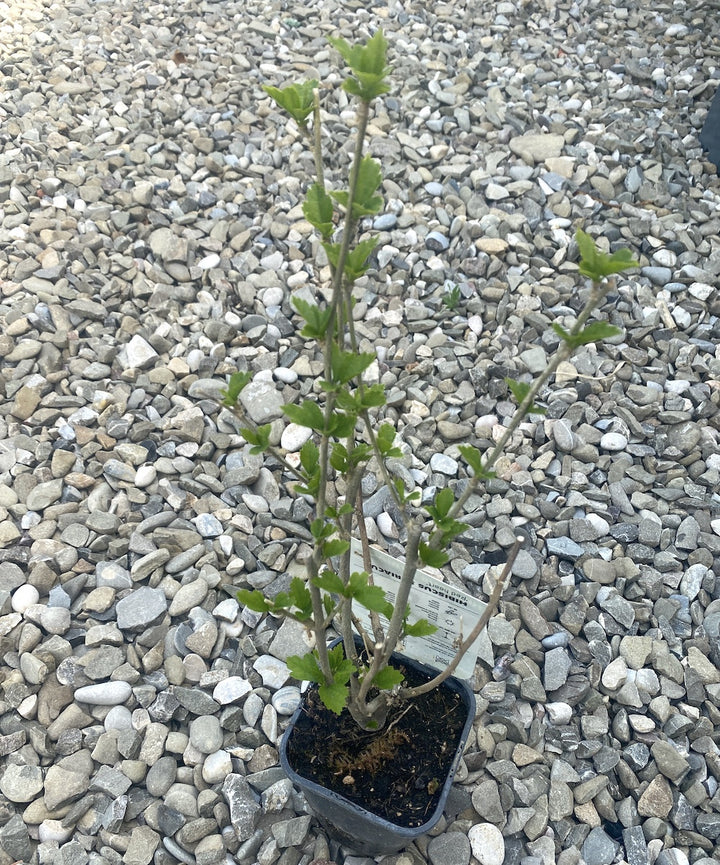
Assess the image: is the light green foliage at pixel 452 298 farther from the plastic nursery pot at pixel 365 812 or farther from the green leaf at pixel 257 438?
the green leaf at pixel 257 438

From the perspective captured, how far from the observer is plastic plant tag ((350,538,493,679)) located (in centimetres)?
131

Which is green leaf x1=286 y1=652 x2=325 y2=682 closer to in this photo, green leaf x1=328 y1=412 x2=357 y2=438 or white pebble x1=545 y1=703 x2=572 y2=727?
green leaf x1=328 y1=412 x2=357 y2=438

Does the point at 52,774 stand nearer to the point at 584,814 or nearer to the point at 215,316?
the point at 584,814

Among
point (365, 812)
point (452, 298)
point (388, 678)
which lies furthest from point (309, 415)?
point (452, 298)

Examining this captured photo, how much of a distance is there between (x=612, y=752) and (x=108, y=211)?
2374 mm

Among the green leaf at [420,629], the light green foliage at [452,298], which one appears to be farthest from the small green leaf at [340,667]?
the light green foliage at [452,298]

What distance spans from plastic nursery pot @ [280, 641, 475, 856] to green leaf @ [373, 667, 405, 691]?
0.26 meters

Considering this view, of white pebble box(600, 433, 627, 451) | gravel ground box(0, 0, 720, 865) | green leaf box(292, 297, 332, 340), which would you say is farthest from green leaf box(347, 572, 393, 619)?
white pebble box(600, 433, 627, 451)

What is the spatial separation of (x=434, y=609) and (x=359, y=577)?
38 centimetres

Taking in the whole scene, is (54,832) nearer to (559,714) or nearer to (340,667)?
(340,667)

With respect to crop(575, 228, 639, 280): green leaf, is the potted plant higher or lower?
lower

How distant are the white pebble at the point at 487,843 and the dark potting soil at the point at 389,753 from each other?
19cm

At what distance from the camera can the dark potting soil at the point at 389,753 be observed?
4.43ft

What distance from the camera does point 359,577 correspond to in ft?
3.32
